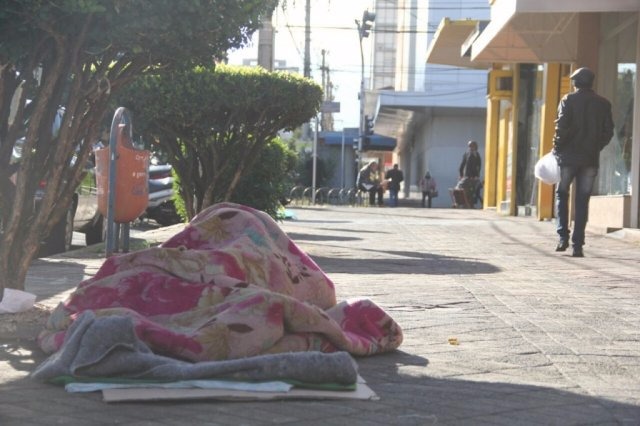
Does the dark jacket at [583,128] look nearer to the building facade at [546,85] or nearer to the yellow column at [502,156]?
the building facade at [546,85]

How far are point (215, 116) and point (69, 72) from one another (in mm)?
6715

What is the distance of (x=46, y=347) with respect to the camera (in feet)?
16.1

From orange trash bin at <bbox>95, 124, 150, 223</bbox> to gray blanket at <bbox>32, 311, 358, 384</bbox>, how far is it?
9.77ft

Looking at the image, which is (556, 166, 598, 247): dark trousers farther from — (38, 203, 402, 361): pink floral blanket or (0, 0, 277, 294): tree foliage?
(38, 203, 402, 361): pink floral blanket

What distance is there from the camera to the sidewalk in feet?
12.5

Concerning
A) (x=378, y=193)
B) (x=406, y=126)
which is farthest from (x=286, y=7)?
(x=406, y=126)

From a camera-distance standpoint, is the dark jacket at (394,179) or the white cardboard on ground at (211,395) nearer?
the white cardboard on ground at (211,395)

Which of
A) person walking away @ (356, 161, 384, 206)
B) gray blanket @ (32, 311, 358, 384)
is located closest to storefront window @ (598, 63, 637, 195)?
gray blanket @ (32, 311, 358, 384)

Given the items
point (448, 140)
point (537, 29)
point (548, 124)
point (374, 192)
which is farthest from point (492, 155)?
point (448, 140)

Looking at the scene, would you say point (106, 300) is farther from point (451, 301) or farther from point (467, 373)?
point (451, 301)

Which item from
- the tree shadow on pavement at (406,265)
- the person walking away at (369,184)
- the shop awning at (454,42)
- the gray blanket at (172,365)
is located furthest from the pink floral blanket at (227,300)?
the person walking away at (369,184)

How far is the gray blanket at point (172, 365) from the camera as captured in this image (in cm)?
409

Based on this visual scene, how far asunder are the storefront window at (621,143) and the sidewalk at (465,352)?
3.89 m

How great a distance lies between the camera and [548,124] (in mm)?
18922
